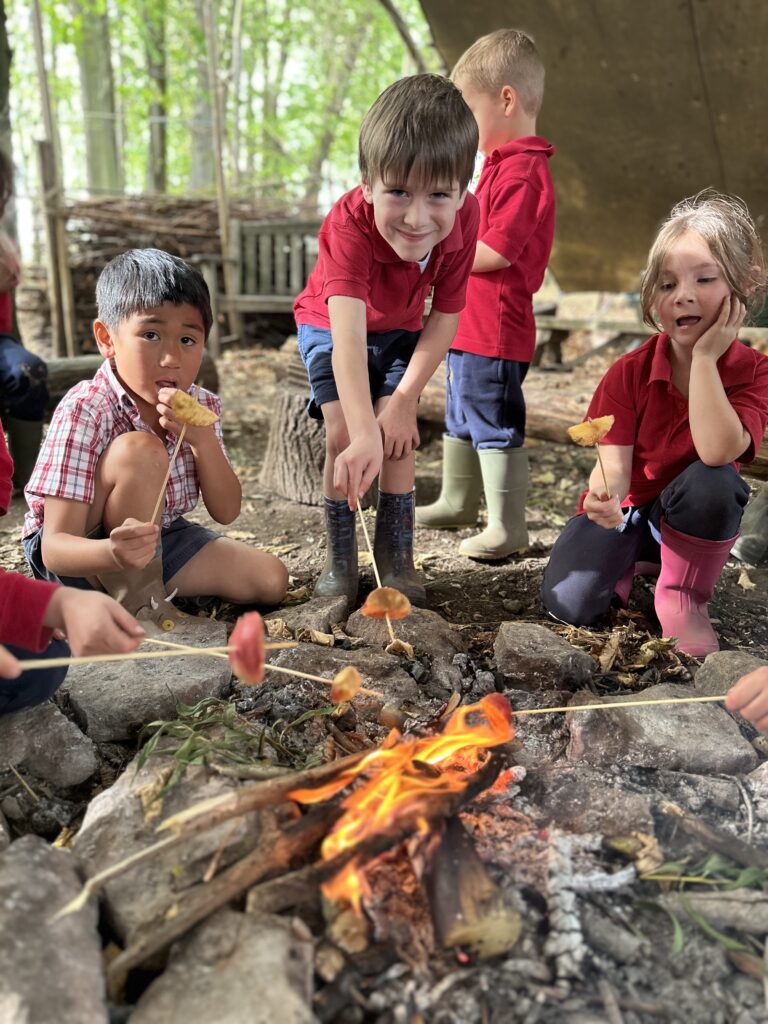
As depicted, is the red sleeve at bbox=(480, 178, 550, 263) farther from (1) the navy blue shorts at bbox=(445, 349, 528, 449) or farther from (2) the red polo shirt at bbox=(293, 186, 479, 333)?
(2) the red polo shirt at bbox=(293, 186, 479, 333)

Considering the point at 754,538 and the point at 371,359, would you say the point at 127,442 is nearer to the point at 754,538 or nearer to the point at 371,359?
the point at 371,359

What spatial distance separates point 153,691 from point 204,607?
81 cm

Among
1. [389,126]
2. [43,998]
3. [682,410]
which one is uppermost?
[389,126]

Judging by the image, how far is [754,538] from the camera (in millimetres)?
3449

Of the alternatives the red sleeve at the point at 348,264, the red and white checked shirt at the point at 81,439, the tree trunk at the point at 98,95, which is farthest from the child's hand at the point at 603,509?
the tree trunk at the point at 98,95

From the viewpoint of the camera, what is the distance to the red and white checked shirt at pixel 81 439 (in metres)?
2.44

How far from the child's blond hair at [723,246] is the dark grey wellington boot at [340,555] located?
119 cm

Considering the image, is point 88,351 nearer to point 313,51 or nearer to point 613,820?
point 613,820

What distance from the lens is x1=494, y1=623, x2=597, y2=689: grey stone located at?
2338 millimetres

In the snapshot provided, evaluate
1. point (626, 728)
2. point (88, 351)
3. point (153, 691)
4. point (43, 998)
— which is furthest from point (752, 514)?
point (88, 351)

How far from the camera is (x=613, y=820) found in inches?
68.9

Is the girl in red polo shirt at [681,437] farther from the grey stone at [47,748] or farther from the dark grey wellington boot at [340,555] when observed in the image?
the grey stone at [47,748]

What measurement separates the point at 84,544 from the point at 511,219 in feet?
7.13

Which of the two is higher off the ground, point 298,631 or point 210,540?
point 210,540
